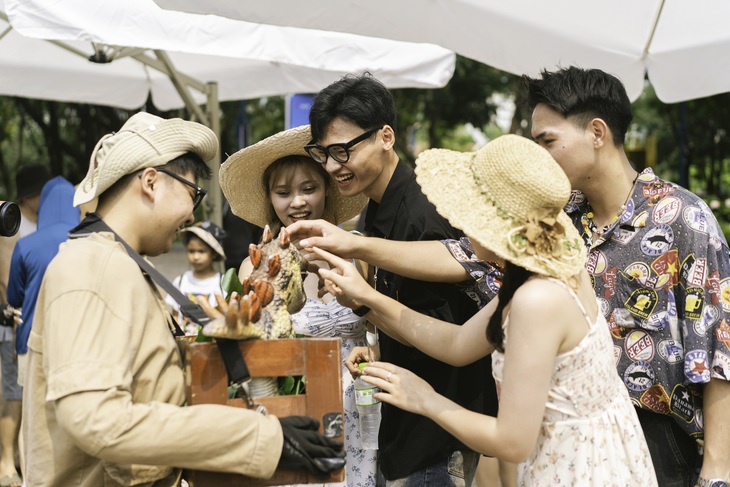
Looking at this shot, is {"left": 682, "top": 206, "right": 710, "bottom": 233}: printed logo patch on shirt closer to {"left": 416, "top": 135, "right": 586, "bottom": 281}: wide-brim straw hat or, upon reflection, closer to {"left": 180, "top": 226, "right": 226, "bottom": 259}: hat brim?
{"left": 416, "top": 135, "right": 586, "bottom": 281}: wide-brim straw hat

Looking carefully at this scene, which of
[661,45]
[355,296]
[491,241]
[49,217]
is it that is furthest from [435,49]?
[491,241]

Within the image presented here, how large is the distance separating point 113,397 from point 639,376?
1.81 m

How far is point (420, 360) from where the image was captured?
9.43ft

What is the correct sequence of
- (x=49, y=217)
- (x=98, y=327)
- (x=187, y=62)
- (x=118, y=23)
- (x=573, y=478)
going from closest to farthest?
(x=98, y=327)
(x=573, y=478)
(x=118, y=23)
(x=49, y=217)
(x=187, y=62)

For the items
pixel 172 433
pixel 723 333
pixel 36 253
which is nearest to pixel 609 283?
pixel 723 333

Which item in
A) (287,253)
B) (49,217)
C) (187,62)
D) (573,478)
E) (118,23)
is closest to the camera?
(573,478)

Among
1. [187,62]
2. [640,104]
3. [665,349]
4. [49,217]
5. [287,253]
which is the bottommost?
[640,104]

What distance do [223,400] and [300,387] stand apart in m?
0.27

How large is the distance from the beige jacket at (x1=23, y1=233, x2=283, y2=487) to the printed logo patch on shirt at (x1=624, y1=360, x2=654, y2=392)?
137cm

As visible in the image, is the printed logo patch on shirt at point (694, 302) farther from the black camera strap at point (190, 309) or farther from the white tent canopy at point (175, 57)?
the white tent canopy at point (175, 57)

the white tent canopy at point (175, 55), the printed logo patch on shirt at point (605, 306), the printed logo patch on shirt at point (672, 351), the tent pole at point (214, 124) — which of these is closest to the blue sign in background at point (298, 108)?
the white tent canopy at point (175, 55)

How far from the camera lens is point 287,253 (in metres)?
2.41

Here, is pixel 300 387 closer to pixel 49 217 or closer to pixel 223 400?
pixel 223 400

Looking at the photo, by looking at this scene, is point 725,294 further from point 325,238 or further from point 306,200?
point 306,200
